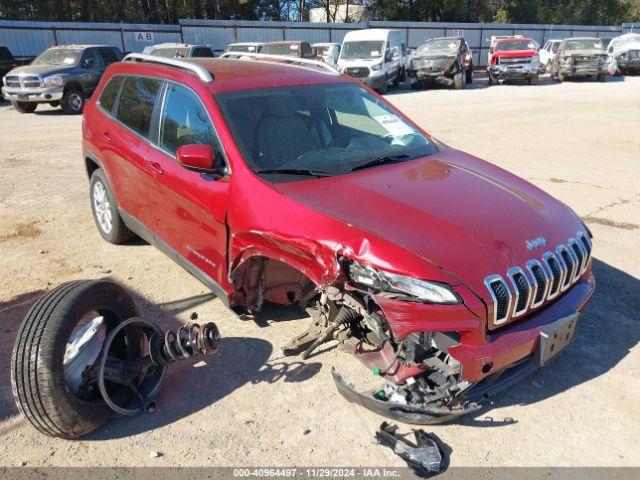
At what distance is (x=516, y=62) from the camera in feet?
73.5

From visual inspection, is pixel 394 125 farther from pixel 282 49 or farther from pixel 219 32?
pixel 219 32

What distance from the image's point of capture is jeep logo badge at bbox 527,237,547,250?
2.99 meters

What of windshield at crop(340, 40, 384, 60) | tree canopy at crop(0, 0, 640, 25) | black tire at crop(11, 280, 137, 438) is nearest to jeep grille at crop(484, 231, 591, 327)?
black tire at crop(11, 280, 137, 438)

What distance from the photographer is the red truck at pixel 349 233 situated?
271 centimetres

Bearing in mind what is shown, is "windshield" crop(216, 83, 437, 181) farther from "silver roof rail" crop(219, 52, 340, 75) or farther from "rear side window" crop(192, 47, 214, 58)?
"rear side window" crop(192, 47, 214, 58)

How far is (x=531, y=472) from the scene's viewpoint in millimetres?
2678

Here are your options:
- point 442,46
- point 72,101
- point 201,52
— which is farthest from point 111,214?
point 442,46

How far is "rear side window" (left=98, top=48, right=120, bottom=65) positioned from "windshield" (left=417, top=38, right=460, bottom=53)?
11.9 metres

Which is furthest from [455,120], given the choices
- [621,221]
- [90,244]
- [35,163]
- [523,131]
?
[90,244]

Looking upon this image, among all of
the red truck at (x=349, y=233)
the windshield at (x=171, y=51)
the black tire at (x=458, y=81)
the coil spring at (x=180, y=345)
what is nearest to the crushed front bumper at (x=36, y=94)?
the windshield at (x=171, y=51)

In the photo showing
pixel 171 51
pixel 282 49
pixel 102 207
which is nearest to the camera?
pixel 102 207

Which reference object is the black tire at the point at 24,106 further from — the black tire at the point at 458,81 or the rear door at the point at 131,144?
the black tire at the point at 458,81

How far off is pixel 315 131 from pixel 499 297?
1864mm

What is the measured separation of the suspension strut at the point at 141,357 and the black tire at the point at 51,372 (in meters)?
0.15
